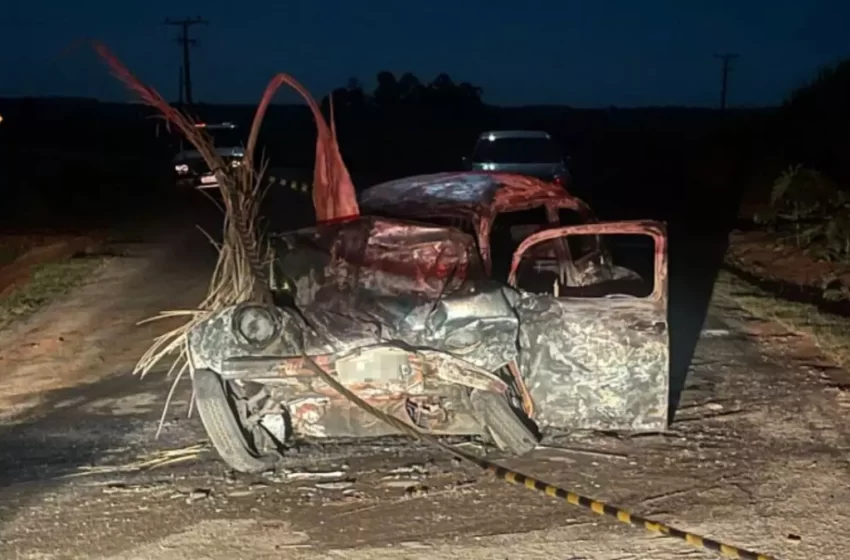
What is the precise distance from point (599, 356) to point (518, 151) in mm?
14127

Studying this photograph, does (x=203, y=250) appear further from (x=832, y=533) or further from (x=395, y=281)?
(x=832, y=533)

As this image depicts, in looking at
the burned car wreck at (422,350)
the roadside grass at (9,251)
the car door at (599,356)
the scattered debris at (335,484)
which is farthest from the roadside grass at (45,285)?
the car door at (599,356)

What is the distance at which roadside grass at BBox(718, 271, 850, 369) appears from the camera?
10102mm

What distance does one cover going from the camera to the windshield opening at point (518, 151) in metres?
20.6

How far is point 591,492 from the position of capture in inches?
250

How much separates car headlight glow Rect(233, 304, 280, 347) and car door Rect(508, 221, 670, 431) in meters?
1.35

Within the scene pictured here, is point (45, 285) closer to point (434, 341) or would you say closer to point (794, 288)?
point (794, 288)

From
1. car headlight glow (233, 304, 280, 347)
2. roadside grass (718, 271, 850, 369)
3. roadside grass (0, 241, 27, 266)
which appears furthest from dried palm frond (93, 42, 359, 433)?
roadside grass (0, 241, 27, 266)


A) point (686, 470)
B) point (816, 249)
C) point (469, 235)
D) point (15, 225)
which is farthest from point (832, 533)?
point (15, 225)

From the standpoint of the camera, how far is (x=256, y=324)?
663 cm

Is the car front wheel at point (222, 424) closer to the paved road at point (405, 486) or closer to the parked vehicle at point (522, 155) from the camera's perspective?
the paved road at point (405, 486)

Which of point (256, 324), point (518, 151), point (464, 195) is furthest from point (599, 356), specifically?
point (518, 151)

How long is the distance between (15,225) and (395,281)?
1780 cm

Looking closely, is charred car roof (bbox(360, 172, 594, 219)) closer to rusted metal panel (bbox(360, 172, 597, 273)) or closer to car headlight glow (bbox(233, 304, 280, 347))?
rusted metal panel (bbox(360, 172, 597, 273))
